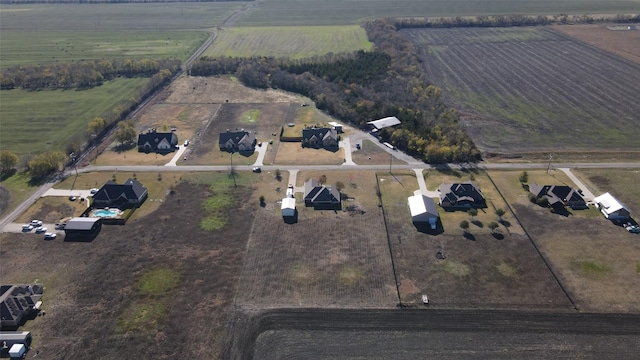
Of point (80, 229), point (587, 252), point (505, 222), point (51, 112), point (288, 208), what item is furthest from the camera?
point (51, 112)

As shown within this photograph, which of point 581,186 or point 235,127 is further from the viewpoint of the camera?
point 235,127

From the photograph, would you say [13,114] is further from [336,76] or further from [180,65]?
[336,76]

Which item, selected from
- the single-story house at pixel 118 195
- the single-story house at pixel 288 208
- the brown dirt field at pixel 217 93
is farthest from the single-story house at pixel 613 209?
the brown dirt field at pixel 217 93

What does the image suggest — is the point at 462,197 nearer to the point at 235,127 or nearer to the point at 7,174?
the point at 235,127

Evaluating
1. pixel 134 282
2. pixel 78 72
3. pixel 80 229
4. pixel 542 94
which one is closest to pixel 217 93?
pixel 78 72

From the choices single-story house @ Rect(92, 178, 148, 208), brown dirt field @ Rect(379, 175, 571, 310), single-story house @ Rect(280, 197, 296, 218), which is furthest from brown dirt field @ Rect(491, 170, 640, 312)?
single-story house @ Rect(92, 178, 148, 208)

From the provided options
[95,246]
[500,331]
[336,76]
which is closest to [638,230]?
[500,331]

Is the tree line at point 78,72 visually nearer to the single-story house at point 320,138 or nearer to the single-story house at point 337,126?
the single-story house at point 337,126
